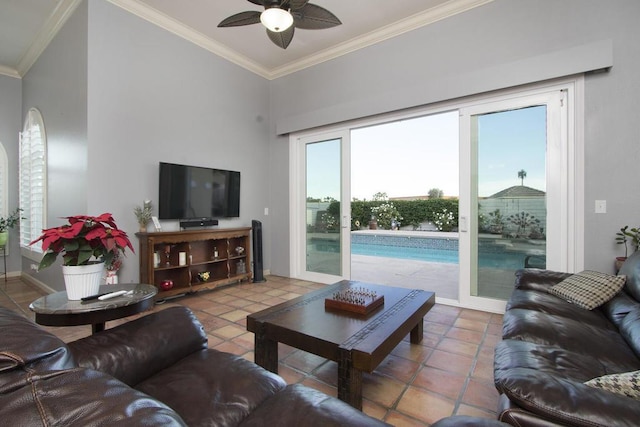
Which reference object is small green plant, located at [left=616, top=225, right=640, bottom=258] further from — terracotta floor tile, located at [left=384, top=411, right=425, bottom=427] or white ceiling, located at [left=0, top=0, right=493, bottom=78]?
white ceiling, located at [left=0, top=0, right=493, bottom=78]

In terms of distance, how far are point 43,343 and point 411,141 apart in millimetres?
10203

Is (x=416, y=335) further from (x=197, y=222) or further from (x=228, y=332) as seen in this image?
(x=197, y=222)

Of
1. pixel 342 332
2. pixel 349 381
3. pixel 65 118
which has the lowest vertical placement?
pixel 349 381

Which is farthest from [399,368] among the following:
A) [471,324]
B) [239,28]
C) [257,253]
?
[239,28]

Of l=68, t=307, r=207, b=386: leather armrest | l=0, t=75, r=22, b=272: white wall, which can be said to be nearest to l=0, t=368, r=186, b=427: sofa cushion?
l=68, t=307, r=207, b=386: leather armrest

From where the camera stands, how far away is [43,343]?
2.51ft

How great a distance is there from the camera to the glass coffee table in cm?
145

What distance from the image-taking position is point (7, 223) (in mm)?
4836

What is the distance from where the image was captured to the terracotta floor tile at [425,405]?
169 centimetres

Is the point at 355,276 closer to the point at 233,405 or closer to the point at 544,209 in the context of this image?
the point at 544,209

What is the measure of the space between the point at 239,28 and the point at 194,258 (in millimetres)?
3137

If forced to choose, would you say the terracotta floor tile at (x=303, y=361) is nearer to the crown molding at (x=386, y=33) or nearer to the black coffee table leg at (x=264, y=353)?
the black coffee table leg at (x=264, y=353)

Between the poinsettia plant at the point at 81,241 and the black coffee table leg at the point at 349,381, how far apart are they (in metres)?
1.31

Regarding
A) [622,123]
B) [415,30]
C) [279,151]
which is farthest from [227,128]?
[622,123]
